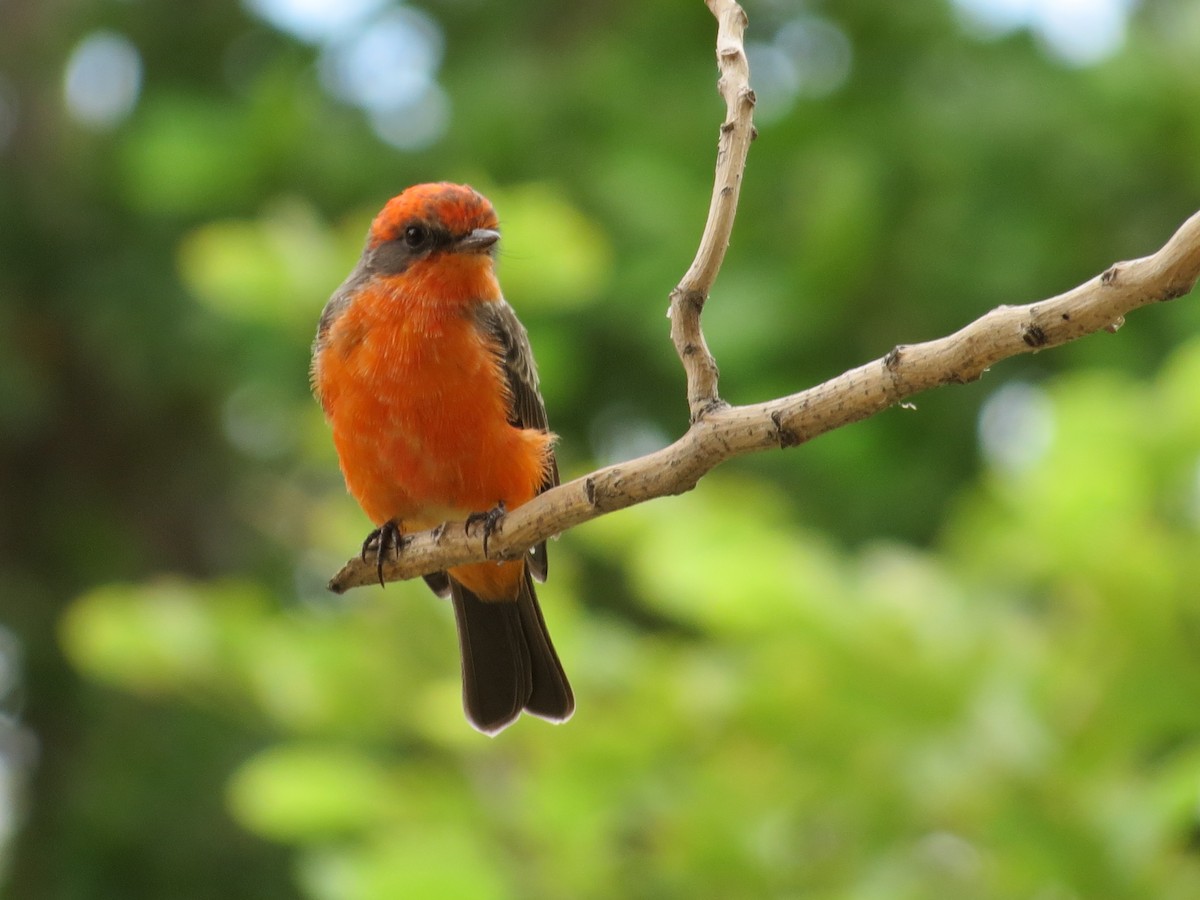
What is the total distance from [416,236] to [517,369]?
53 centimetres

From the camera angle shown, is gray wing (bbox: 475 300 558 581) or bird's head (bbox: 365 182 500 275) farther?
bird's head (bbox: 365 182 500 275)

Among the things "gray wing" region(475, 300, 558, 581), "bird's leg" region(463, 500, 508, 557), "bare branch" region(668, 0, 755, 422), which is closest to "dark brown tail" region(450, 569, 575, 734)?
"gray wing" region(475, 300, 558, 581)

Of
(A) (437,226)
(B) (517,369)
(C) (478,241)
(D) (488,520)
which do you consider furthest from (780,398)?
(A) (437,226)

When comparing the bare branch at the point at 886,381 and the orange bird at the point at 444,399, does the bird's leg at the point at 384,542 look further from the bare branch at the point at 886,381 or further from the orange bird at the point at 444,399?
the bare branch at the point at 886,381

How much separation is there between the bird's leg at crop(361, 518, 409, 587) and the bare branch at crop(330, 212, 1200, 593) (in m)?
0.78

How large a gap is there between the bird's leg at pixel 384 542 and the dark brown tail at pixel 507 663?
0.55 meters

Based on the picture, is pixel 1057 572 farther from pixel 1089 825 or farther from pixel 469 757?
pixel 469 757

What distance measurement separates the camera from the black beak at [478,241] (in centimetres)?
493

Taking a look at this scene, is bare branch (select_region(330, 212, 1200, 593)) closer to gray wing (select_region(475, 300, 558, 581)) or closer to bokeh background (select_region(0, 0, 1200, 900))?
gray wing (select_region(475, 300, 558, 581))

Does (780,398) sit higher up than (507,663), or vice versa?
(507,663)

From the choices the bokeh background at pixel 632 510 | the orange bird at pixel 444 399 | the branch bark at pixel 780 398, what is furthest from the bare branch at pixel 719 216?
the bokeh background at pixel 632 510

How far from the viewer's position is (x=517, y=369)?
16.1 feet

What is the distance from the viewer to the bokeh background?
230 inches

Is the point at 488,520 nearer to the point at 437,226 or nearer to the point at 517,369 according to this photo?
the point at 517,369
